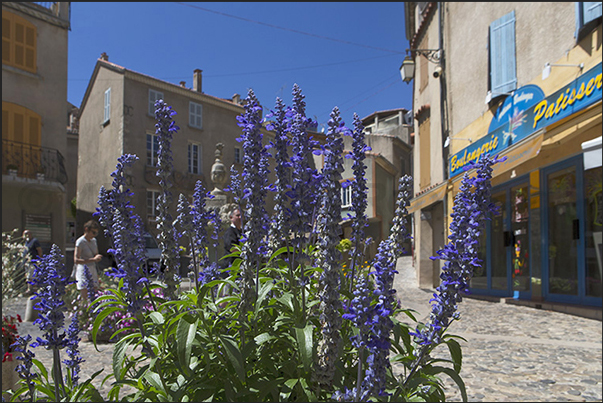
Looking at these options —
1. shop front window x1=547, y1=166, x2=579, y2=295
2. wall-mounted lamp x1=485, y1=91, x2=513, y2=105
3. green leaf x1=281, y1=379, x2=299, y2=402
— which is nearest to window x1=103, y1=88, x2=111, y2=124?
wall-mounted lamp x1=485, y1=91, x2=513, y2=105

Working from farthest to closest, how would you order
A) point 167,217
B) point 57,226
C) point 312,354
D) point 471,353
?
point 57,226, point 471,353, point 167,217, point 312,354

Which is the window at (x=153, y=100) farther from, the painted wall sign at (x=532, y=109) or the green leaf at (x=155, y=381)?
the painted wall sign at (x=532, y=109)

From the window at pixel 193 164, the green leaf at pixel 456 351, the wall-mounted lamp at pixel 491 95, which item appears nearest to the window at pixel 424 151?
the wall-mounted lamp at pixel 491 95

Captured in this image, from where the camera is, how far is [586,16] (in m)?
7.66

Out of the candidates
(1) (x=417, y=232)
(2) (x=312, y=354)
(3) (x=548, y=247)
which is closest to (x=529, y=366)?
(2) (x=312, y=354)

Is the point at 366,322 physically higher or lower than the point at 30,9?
lower

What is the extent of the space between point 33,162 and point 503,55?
47.1 ft

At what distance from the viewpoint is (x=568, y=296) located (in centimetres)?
907

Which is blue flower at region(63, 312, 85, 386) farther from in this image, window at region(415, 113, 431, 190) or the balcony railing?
the balcony railing

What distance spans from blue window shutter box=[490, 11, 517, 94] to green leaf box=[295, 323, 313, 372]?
10523 millimetres

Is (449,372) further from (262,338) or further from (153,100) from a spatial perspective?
(153,100)

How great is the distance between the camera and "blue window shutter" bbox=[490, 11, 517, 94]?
10211 millimetres

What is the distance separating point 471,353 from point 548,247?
5369 mm

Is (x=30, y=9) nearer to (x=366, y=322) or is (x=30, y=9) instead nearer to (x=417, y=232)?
(x=417, y=232)
